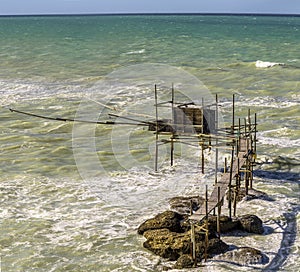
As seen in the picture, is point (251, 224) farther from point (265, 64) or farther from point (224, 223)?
point (265, 64)

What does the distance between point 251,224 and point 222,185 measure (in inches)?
62.6

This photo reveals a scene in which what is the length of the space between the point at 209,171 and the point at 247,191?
3601mm

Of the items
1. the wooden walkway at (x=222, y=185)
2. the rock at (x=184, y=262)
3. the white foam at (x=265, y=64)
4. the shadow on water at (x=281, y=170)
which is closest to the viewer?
the rock at (x=184, y=262)

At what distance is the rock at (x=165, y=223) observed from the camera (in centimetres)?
1556

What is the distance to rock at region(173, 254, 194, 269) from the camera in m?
14.0

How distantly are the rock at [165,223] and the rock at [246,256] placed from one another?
1.71 m

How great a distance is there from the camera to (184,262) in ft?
46.0

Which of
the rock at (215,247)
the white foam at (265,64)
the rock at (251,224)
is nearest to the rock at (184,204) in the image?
the rock at (251,224)

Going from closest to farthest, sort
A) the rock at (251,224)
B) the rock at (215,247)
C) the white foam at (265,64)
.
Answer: the rock at (215,247) → the rock at (251,224) → the white foam at (265,64)

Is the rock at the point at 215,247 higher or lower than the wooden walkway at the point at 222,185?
lower

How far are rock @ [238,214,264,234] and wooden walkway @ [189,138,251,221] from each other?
104 centimetres

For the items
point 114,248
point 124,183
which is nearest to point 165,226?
point 114,248

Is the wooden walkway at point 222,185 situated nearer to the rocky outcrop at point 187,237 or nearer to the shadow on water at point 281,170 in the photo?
the rocky outcrop at point 187,237

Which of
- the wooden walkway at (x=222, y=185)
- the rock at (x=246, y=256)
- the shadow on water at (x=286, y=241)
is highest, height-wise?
the wooden walkway at (x=222, y=185)
